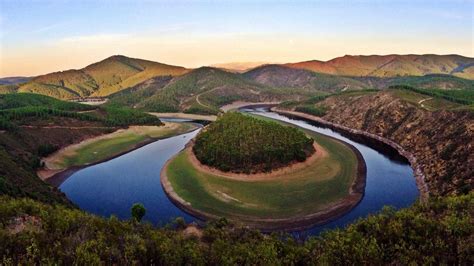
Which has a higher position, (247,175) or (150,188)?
(247,175)

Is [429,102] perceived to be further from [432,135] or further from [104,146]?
[104,146]

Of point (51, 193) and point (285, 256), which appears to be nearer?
point (285, 256)

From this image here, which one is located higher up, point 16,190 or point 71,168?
point 16,190

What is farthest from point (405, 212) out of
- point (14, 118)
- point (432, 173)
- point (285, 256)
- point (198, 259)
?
point (14, 118)

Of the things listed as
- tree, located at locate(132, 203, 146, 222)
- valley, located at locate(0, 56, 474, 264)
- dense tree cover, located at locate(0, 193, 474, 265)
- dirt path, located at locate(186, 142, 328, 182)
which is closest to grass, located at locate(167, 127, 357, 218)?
valley, located at locate(0, 56, 474, 264)

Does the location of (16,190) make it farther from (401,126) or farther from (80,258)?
(401,126)

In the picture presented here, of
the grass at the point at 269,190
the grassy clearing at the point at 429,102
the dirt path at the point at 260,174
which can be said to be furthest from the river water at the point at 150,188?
the grassy clearing at the point at 429,102

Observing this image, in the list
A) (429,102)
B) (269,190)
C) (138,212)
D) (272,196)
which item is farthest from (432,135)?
(138,212)

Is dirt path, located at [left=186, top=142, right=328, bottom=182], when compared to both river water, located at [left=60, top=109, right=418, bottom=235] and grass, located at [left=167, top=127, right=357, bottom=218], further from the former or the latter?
river water, located at [left=60, top=109, right=418, bottom=235]
